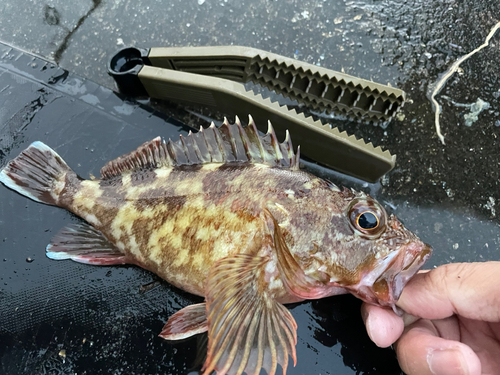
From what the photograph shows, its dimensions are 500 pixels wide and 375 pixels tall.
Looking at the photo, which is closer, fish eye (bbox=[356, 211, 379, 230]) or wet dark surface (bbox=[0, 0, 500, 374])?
fish eye (bbox=[356, 211, 379, 230])

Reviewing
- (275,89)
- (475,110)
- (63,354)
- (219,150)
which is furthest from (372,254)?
(475,110)

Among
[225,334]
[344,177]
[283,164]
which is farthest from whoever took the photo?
[344,177]

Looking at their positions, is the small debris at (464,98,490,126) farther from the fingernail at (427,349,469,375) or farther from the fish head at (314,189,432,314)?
the fingernail at (427,349,469,375)

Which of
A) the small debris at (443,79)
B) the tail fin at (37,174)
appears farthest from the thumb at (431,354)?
the tail fin at (37,174)

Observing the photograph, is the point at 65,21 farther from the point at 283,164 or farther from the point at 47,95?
the point at 283,164

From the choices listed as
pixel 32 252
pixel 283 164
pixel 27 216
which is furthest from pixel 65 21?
pixel 283 164

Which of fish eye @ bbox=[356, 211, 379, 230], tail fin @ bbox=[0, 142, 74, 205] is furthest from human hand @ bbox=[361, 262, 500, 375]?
tail fin @ bbox=[0, 142, 74, 205]
